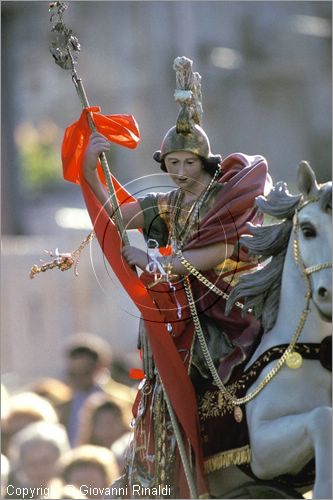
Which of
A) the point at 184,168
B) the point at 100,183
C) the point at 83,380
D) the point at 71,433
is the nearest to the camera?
the point at 184,168

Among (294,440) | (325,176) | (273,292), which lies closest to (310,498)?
(294,440)

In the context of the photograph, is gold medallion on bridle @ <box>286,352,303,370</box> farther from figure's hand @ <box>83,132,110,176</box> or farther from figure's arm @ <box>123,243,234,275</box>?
figure's hand @ <box>83,132,110,176</box>

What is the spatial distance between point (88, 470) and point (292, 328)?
1977 millimetres

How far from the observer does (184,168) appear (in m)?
8.80

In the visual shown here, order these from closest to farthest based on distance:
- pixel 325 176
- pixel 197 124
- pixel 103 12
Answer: pixel 197 124 → pixel 325 176 → pixel 103 12

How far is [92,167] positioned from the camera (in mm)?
8836

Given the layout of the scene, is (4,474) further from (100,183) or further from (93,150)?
(93,150)

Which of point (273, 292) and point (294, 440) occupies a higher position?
point (273, 292)

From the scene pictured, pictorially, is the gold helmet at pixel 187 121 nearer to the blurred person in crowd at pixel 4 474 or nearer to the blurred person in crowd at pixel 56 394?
the blurred person in crowd at pixel 4 474

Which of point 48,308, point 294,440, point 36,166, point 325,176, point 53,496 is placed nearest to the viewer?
point 294,440

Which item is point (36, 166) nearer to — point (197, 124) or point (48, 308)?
point (48, 308)

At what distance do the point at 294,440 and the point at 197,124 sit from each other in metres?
1.68

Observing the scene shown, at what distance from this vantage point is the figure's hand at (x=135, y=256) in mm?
8672

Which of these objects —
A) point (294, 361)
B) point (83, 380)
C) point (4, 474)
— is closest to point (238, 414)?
point (294, 361)
